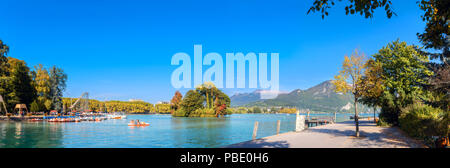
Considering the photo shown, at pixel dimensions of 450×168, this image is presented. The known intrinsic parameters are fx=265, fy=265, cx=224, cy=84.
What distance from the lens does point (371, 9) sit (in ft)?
19.4

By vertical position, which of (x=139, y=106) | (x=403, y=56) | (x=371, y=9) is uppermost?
(x=403, y=56)

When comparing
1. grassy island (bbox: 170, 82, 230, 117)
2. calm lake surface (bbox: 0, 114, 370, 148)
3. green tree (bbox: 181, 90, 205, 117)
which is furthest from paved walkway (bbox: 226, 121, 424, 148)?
green tree (bbox: 181, 90, 205, 117)

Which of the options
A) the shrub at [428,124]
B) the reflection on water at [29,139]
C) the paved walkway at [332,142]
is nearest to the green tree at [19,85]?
the reflection on water at [29,139]

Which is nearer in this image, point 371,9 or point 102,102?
point 371,9

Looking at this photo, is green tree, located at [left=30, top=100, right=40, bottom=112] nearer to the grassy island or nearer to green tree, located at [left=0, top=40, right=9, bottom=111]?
green tree, located at [left=0, top=40, right=9, bottom=111]

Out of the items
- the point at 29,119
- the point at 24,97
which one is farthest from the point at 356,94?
the point at 24,97

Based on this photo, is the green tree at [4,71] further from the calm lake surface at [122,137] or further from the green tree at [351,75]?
the green tree at [351,75]

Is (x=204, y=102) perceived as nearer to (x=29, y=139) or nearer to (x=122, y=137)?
(x=122, y=137)

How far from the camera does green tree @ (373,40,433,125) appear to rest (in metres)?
22.9

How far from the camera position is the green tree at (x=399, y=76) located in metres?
22.9
